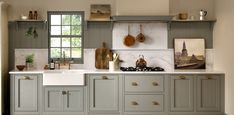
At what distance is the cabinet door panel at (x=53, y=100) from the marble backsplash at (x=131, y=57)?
733 mm

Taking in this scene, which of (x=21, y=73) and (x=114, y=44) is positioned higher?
(x=114, y=44)

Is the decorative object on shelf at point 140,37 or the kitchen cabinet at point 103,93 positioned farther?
the decorative object on shelf at point 140,37

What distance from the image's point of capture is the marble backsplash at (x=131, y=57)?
6660 mm

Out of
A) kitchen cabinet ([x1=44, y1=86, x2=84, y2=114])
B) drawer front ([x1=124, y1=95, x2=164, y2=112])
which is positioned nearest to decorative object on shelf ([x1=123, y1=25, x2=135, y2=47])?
drawer front ([x1=124, y1=95, x2=164, y2=112])

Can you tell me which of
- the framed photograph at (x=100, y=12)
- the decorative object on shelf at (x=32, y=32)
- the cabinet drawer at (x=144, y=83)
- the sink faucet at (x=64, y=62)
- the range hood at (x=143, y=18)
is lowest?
the cabinet drawer at (x=144, y=83)

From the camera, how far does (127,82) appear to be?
6.10m

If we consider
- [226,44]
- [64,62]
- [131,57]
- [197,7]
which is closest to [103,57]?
[131,57]

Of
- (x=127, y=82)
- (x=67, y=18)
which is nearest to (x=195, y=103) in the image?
(x=127, y=82)

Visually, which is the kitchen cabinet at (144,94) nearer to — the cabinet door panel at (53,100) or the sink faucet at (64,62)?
the cabinet door panel at (53,100)

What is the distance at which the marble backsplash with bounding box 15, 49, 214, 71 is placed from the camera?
666 cm

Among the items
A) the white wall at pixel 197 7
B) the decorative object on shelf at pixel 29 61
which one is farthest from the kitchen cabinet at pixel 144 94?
the decorative object on shelf at pixel 29 61

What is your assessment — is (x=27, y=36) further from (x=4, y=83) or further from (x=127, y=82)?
(x=127, y=82)

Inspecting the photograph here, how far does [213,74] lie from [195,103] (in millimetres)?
549

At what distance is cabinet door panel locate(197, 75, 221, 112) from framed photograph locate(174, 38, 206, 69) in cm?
59
